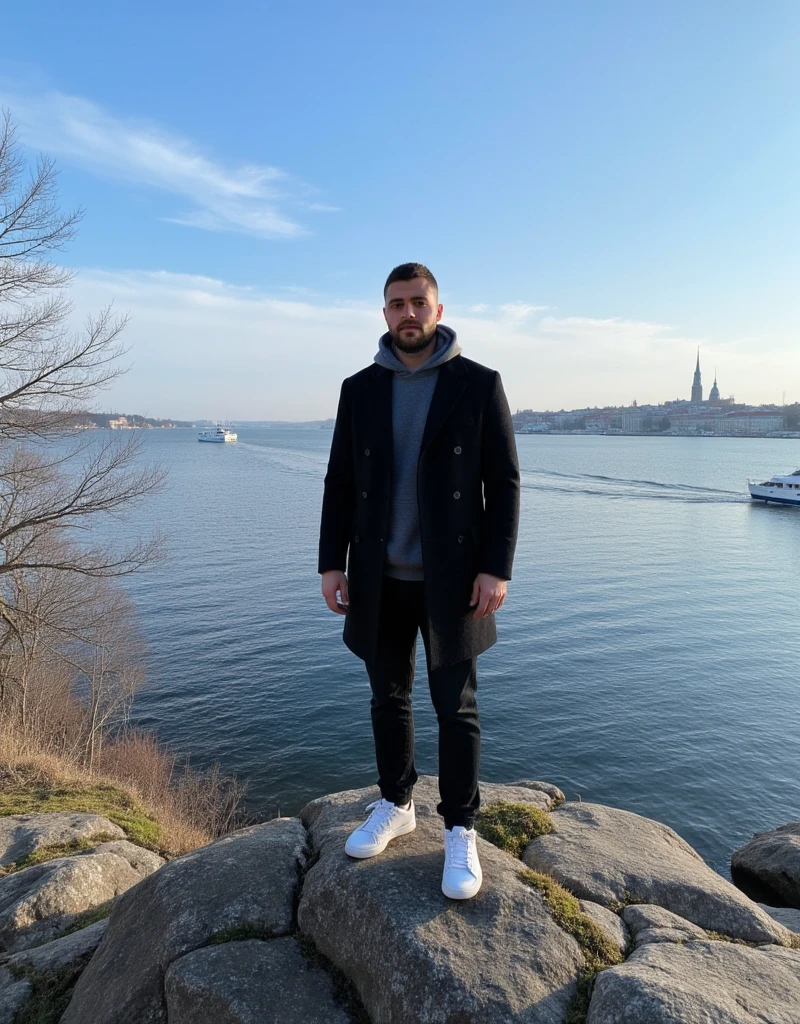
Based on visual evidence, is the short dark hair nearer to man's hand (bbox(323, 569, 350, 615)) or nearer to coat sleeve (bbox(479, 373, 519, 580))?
coat sleeve (bbox(479, 373, 519, 580))

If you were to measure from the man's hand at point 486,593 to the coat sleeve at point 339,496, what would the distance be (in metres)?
0.88

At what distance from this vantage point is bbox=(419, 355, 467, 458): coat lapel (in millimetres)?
3637

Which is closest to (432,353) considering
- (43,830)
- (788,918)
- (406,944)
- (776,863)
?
(406,944)

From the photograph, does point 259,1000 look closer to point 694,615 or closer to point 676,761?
point 676,761

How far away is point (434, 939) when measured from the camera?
322cm

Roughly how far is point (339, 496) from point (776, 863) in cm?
875

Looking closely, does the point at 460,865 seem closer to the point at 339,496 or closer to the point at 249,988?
the point at 249,988

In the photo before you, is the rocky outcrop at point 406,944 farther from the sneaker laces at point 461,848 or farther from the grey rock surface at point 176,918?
the sneaker laces at point 461,848

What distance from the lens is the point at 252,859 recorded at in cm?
414

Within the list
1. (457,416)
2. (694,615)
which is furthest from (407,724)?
(694,615)

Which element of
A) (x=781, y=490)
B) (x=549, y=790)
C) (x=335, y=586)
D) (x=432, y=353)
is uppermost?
(x=432, y=353)

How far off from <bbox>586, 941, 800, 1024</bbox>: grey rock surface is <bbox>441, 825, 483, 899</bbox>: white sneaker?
29.3 inches

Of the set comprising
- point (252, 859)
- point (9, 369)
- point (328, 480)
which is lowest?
point (252, 859)

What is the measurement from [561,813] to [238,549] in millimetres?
34879
